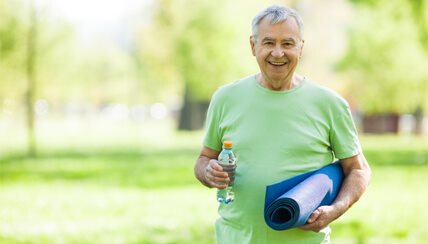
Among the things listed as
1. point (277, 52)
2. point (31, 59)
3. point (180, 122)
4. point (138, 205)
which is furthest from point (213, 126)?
point (180, 122)

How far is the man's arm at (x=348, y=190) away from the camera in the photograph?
3.97 m

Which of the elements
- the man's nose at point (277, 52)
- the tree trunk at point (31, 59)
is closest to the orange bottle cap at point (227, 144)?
the man's nose at point (277, 52)

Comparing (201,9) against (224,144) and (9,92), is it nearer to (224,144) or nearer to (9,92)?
(9,92)

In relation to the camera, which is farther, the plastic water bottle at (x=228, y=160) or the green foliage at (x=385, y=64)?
the green foliage at (x=385, y=64)

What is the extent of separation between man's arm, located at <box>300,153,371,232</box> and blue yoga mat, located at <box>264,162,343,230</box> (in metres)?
0.04

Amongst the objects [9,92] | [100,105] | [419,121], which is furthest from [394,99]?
[100,105]

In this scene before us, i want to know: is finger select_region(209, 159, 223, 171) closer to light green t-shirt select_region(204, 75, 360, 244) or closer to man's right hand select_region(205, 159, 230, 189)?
man's right hand select_region(205, 159, 230, 189)

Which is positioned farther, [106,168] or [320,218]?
[106,168]

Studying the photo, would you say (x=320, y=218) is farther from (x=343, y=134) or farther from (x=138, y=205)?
(x=138, y=205)

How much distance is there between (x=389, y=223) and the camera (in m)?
11.3

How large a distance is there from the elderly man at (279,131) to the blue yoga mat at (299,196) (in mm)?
43

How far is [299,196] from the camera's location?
3793 millimetres

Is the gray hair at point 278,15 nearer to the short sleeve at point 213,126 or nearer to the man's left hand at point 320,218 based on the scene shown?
the short sleeve at point 213,126

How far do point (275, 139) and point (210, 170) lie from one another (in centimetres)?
35
